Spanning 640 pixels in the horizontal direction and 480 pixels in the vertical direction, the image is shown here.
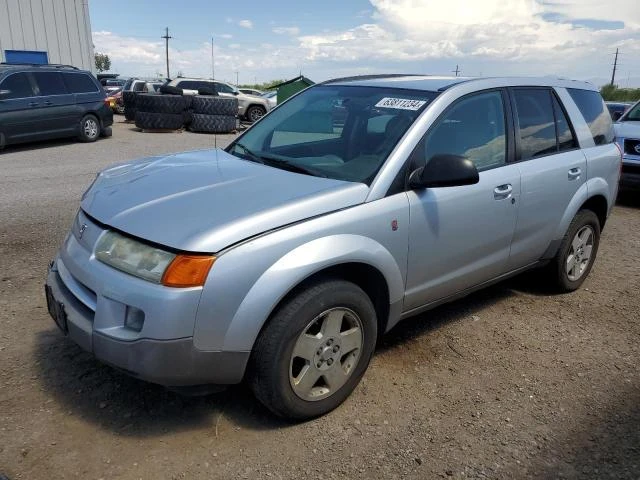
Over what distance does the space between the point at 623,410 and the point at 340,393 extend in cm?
162

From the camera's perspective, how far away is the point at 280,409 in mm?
2678

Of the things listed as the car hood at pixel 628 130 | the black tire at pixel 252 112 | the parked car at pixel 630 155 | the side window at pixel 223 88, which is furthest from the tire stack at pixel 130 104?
the parked car at pixel 630 155

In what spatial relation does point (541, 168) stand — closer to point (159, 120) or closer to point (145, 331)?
point (145, 331)

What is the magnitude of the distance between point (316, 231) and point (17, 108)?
11452 millimetres

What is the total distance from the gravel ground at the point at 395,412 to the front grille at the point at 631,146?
5004 mm

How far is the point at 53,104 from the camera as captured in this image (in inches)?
488

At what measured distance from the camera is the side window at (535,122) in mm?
3893

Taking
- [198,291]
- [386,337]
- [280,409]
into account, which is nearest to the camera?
[198,291]

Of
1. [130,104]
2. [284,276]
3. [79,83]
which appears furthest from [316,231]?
[130,104]

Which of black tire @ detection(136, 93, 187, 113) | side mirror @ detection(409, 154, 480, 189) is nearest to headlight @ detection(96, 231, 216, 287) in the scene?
side mirror @ detection(409, 154, 480, 189)

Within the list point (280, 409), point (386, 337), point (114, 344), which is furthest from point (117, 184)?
point (386, 337)

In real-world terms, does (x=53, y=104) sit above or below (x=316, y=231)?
below

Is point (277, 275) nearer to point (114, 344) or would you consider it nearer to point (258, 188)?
point (258, 188)

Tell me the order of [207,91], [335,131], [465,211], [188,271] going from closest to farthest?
[188,271], [465,211], [335,131], [207,91]
